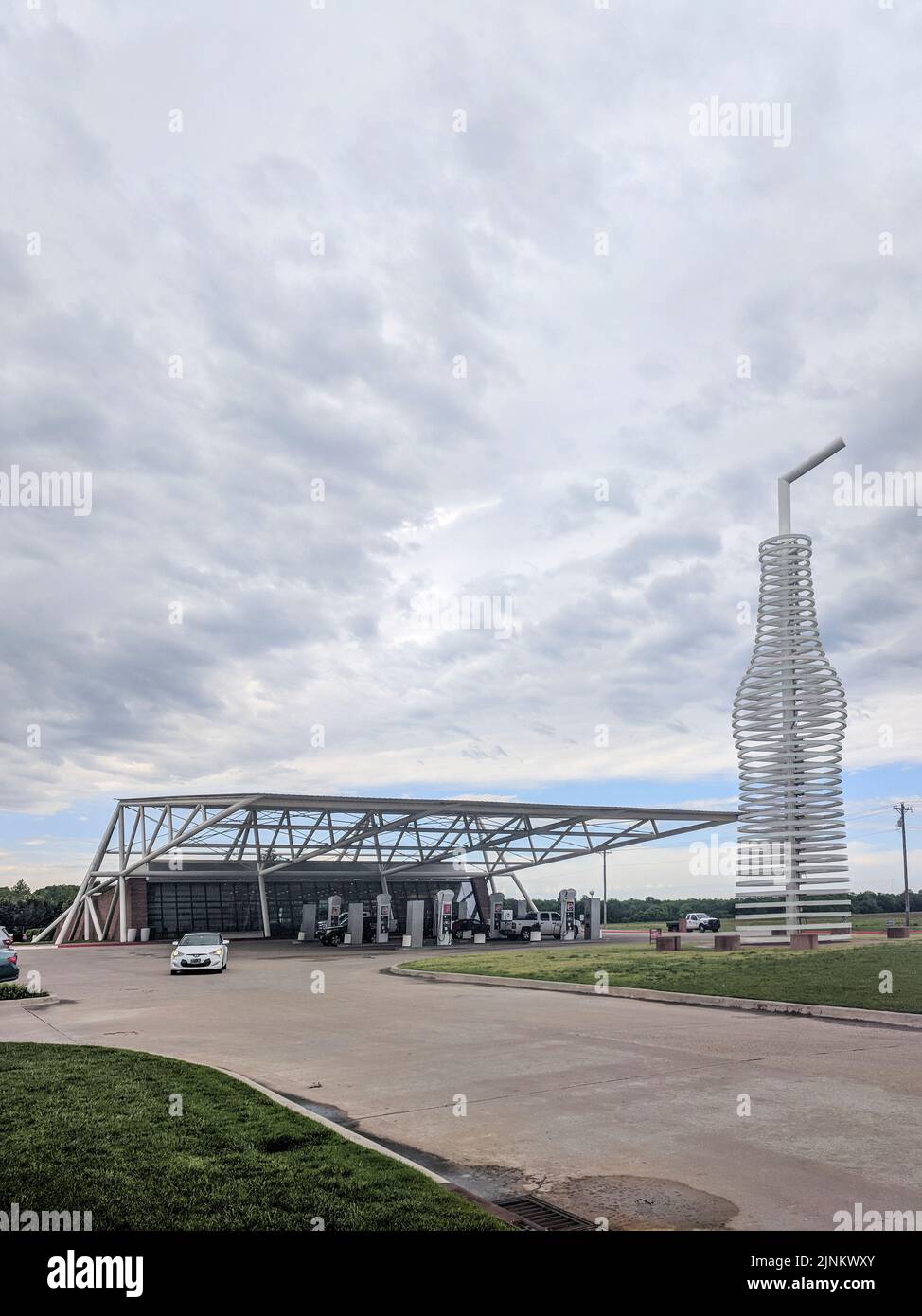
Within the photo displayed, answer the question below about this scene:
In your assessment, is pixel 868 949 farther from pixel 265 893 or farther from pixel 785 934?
pixel 265 893

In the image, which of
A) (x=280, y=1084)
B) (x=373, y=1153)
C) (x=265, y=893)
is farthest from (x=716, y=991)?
(x=265, y=893)

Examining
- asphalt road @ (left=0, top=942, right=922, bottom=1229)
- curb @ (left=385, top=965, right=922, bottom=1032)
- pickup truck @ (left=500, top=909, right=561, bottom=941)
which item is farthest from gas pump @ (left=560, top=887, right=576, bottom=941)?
asphalt road @ (left=0, top=942, right=922, bottom=1229)

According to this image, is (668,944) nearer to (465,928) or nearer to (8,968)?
(8,968)

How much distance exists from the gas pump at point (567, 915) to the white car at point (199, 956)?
28817 mm

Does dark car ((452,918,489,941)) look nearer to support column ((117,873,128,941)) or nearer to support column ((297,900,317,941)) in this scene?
support column ((297,900,317,941))

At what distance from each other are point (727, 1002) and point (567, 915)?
4041 centimetres

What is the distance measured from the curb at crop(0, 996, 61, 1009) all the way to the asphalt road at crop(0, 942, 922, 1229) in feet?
2.53

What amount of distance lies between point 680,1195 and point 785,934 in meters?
34.1

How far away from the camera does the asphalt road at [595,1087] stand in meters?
7.14

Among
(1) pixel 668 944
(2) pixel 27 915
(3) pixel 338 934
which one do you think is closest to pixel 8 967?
(1) pixel 668 944

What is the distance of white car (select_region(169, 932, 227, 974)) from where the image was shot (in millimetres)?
30703

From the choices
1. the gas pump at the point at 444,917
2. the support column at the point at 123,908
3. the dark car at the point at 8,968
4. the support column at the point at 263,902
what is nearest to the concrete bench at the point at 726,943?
the gas pump at the point at 444,917
